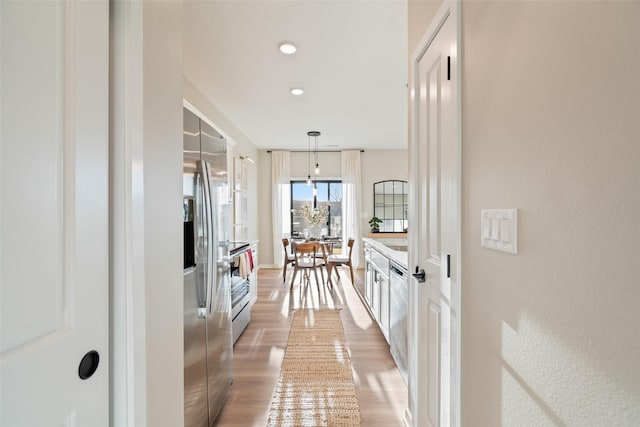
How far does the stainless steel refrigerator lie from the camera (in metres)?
1.46

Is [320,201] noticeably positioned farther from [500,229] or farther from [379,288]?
[500,229]

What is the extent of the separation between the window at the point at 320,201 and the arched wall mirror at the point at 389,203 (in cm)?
93

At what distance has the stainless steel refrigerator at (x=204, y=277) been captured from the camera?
1465 millimetres

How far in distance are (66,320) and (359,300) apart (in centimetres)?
401

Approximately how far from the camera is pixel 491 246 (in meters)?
0.88

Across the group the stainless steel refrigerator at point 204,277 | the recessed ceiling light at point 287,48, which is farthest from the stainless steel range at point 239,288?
the recessed ceiling light at point 287,48

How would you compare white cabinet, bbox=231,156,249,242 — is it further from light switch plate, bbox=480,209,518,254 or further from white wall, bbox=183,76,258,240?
light switch plate, bbox=480,209,518,254

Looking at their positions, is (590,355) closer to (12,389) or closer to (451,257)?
(451,257)

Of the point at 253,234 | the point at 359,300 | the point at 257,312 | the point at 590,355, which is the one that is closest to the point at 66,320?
the point at 590,355

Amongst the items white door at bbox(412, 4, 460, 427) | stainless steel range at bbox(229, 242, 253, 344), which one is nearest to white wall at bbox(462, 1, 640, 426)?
white door at bbox(412, 4, 460, 427)

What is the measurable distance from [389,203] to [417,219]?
5751mm

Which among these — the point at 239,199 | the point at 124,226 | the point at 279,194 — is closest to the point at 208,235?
the point at 124,226

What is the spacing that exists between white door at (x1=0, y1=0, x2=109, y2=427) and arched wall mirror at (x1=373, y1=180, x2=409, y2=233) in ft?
22.1

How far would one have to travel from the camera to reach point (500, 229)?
2.73 feet
